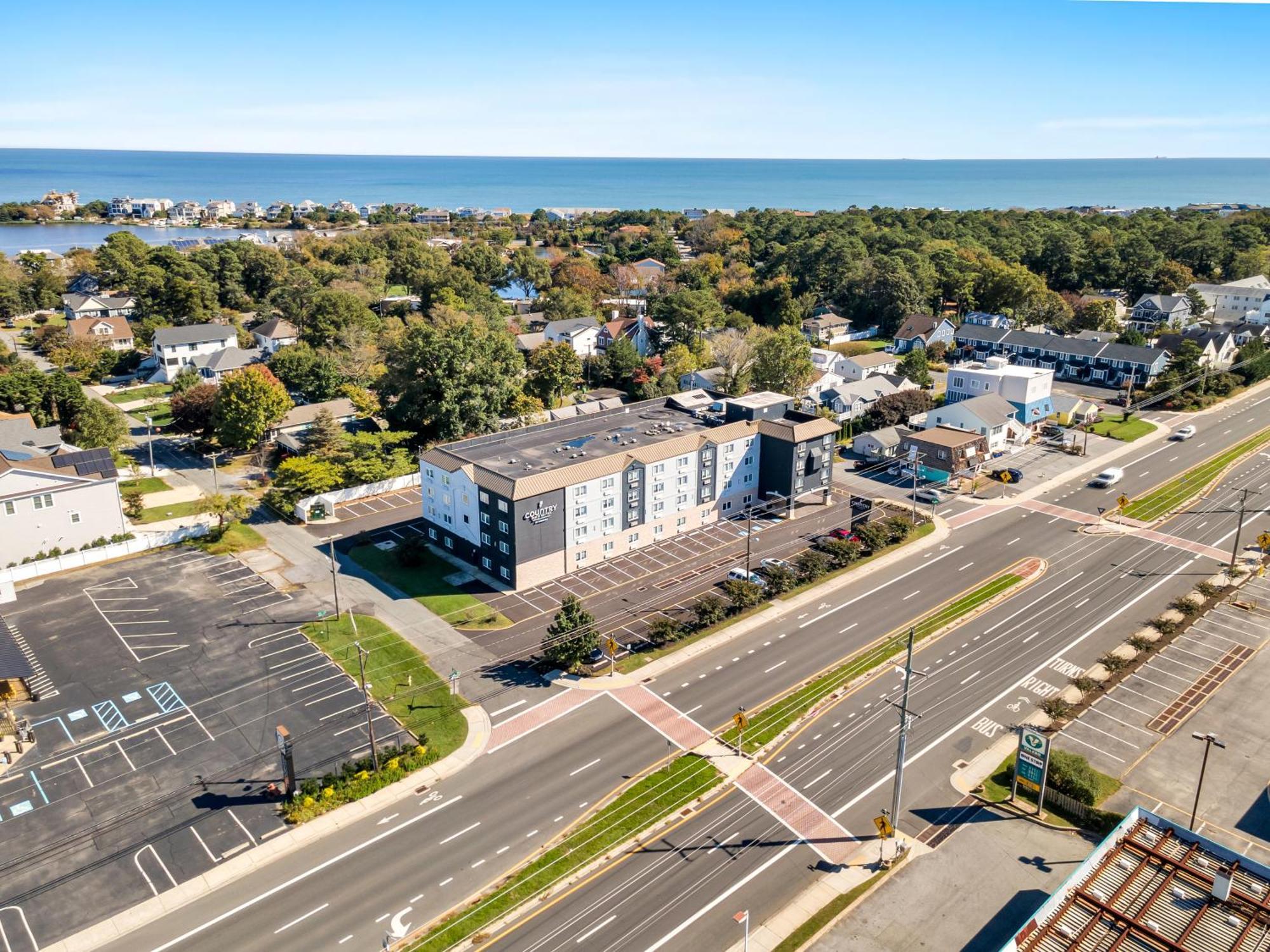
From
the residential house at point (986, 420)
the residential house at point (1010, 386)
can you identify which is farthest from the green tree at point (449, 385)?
the residential house at point (1010, 386)

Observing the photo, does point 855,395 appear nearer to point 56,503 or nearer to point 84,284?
point 56,503

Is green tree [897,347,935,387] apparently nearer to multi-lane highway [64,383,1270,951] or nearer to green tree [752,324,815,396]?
green tree [752,324,815,396]

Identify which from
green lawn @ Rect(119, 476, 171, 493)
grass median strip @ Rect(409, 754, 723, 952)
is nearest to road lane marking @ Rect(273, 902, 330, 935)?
grass median strip @ Rect(409, 754, 723, 952)

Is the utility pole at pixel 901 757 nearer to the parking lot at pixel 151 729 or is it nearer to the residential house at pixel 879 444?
the parking lot at pixel 151 729

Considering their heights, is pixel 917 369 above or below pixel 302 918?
above

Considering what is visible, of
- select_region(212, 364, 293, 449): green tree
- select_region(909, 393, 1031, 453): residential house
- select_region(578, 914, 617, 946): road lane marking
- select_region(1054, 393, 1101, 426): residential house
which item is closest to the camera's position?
select_region(578, 914, 617, 946): road lane marking

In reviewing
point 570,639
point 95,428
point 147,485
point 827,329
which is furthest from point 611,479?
point 827,329
